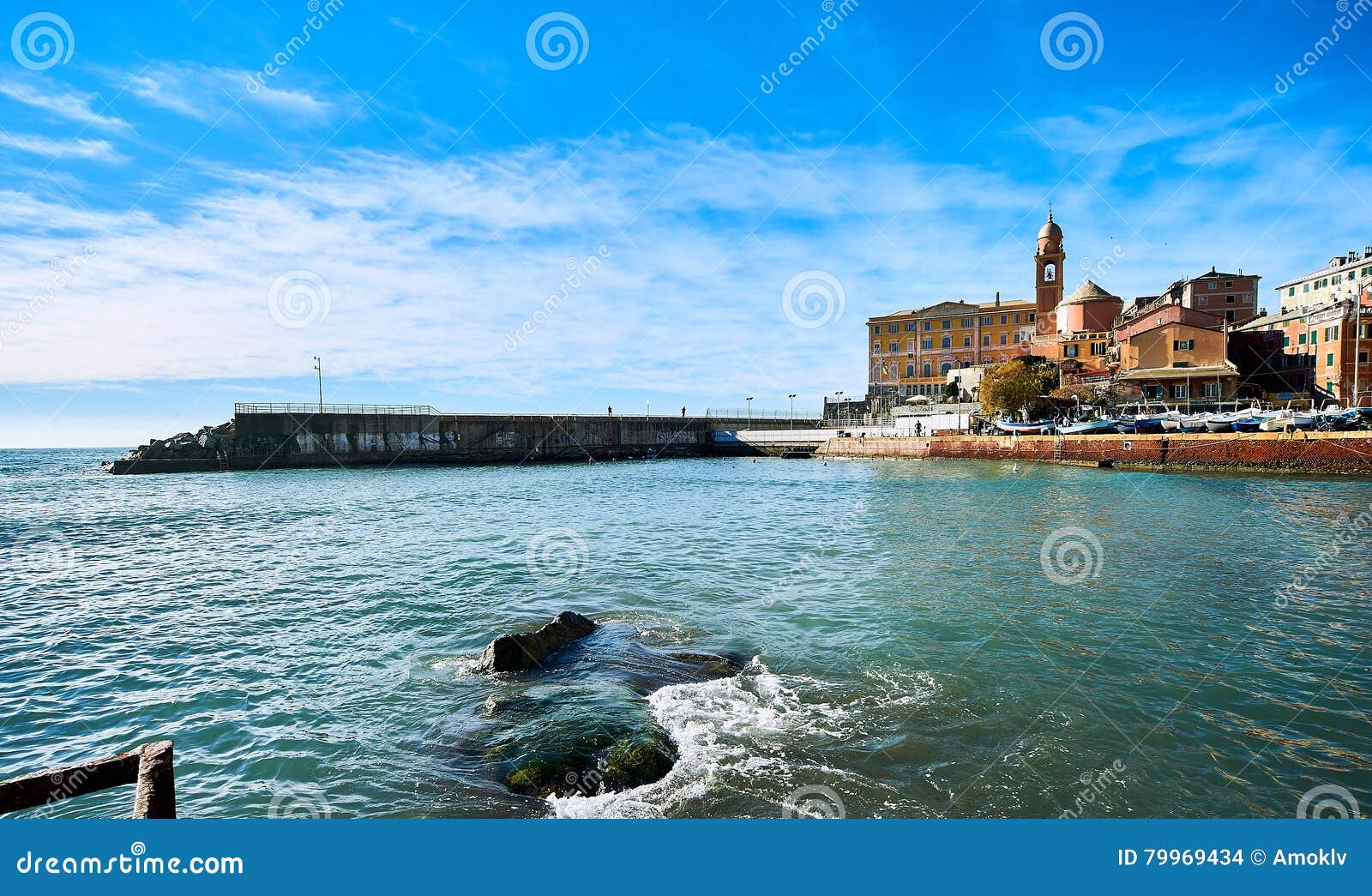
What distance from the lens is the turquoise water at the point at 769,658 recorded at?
7.27m

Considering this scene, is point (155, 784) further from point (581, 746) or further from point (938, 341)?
point (938, 341)

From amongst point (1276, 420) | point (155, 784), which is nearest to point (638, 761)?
point (155, 784)

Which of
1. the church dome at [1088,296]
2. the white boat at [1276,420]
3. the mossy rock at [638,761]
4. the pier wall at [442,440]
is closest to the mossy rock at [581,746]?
the mossy rock at [638,761]

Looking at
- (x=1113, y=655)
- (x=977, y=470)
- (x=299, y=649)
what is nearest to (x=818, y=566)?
(x=1113, y=655)

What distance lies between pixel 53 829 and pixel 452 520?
91.1 feet

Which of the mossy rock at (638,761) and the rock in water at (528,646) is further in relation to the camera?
the rock in water at (528,646)

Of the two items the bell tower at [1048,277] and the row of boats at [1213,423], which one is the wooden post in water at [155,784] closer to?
the row of boats at [1213,423]

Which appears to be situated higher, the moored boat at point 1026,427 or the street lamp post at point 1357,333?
the street lamp post at point 1357,333

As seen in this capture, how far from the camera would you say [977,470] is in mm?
51656

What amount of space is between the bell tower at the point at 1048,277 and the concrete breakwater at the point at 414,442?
41.3m

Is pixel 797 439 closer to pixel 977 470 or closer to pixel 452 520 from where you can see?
pixel 977 470

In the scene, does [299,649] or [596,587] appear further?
[596,587]

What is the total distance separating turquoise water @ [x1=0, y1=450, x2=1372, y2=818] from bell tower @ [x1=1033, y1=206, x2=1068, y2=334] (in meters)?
67.2

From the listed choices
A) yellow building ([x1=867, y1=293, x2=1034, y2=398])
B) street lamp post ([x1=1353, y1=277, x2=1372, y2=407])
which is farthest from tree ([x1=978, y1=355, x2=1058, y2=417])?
yellow building ([x1=867, y1=293, x2=1034, y2=398])
